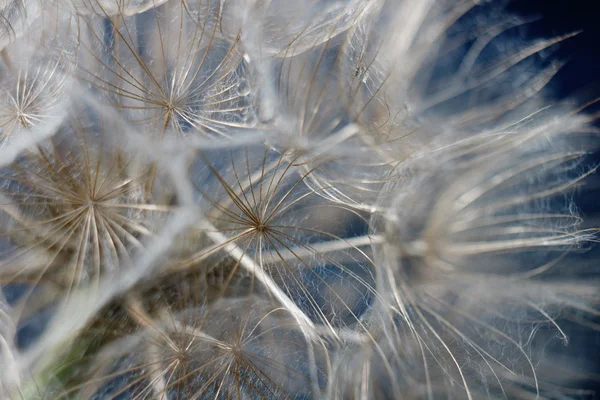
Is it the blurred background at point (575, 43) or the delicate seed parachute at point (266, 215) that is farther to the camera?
the blurred background at point (575, 43)

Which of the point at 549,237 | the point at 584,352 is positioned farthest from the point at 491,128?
the point at 584,352

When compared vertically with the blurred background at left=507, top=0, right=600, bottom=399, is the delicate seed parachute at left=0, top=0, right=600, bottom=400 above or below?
below

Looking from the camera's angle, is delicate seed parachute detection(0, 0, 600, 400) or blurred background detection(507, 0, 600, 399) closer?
delicate seed parachute detection(0, 0, 600, 400)

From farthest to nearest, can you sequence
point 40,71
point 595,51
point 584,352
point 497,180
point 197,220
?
point 595,51 < point 584,352 < point 497,180 < point 40,71 < point 197,220

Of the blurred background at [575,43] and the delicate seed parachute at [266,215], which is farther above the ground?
the blurred background at [575,43]

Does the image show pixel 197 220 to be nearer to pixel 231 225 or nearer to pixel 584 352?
pixel 231 225

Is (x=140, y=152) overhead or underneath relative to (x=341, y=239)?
overhead

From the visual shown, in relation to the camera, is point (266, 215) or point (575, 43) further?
point (575, 43)

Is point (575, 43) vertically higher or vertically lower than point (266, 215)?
higher
